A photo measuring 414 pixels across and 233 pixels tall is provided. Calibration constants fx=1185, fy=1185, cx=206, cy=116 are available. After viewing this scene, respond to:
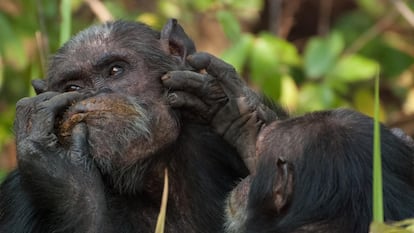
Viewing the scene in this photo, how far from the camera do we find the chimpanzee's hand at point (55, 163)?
5473 millimetres

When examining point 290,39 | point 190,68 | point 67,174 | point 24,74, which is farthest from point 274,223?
point 290,39

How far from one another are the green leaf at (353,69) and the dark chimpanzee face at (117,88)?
3.29 metres

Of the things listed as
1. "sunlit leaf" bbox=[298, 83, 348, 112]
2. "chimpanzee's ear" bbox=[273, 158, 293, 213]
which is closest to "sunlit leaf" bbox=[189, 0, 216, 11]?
"sunlit leaf" bbox=[298, 83, 348, 112]

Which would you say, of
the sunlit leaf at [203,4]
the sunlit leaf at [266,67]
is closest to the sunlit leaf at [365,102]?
the sunlit leaf at [266,67]

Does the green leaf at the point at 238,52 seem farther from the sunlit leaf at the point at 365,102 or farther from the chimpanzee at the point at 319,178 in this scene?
the chimpanzee at the point at 319,178

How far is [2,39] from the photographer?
8656mm

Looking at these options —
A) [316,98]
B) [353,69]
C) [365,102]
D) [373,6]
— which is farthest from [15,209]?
[365,102]

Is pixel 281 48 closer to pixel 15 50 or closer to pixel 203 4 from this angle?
pixel 203 4

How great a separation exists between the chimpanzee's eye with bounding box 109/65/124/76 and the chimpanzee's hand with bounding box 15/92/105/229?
41 centimetres

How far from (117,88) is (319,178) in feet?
4.67

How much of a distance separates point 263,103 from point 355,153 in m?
1.30

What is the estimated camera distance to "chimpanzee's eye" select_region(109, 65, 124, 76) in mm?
5977

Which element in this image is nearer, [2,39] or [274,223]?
[274,223]

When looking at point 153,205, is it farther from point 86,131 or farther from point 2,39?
point 2,39
